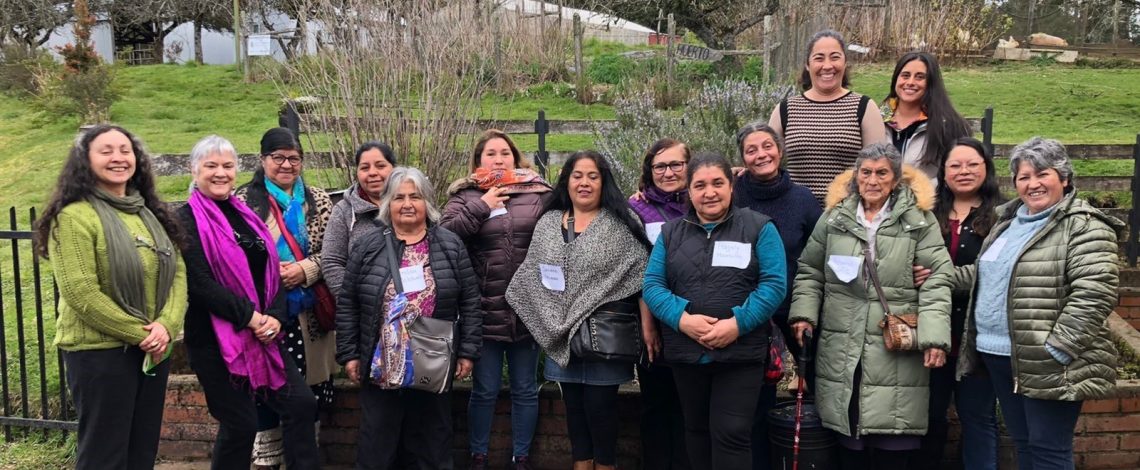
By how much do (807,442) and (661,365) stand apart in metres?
0.80

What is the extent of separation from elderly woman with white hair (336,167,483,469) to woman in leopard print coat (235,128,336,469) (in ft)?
0.93

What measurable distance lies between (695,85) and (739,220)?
40.2ft

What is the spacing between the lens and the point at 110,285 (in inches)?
145

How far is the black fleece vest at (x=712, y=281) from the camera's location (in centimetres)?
403

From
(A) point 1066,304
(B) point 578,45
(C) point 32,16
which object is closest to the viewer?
(A) point 1066,304

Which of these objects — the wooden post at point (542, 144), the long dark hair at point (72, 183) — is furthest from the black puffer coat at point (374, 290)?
the wooden post at point (542, 144)

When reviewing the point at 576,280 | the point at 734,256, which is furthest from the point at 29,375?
the point at 734,256

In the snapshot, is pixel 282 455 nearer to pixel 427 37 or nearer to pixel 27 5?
pixel 427 37

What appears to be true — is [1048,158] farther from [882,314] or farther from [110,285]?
[110,285]

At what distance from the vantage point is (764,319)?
4.01 m

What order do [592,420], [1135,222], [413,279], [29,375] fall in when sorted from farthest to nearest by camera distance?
[1135,222], [29,375], [592,420], [413,279]

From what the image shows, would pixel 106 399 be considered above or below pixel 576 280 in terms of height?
below

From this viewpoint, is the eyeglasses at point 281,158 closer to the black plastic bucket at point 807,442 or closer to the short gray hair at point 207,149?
the short gray hair at point 207,149

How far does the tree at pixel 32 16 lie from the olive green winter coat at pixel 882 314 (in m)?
26.4
